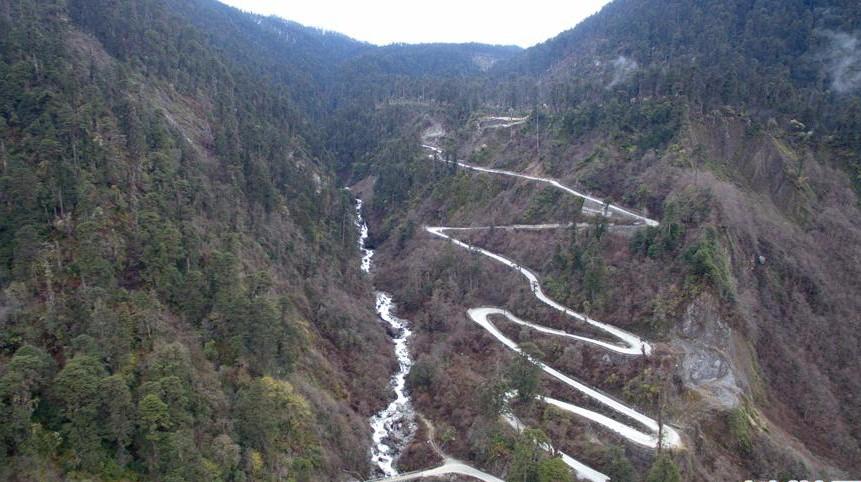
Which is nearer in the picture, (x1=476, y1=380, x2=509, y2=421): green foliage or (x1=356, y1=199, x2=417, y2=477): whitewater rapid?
(x1=476, y1=380, x2=509, y2=421): green foliage

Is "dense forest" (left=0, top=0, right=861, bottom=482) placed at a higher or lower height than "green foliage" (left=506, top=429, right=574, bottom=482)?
higher

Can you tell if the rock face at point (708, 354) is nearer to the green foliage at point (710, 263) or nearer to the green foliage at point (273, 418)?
the green foliage at point (710, 263)

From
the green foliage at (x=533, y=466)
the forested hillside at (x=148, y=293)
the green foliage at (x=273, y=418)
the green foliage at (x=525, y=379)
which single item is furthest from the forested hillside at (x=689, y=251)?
the forested hillside at (x=148, y=293)

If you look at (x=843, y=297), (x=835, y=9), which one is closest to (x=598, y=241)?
(x=843, y=297)

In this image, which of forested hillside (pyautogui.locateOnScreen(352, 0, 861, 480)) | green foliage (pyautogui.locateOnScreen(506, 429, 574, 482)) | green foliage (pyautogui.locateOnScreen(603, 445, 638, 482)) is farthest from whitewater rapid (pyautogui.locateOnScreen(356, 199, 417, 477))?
green foliage (pyautogui.locateOnScreen(603, 445, 638, 482))

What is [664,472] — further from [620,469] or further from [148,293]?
[148,293]

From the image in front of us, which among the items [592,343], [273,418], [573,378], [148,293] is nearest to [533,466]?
[573,378]

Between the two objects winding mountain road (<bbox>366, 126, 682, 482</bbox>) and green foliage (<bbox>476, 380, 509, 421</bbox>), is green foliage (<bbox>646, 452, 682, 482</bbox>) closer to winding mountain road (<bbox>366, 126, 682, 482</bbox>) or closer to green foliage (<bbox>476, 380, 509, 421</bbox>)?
winding mountain road (<bbox>366, 126, 682, 482</bbox>)

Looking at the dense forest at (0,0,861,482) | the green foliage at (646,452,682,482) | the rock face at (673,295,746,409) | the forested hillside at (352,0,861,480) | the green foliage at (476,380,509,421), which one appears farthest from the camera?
the rock face at (673,295,746,409)
